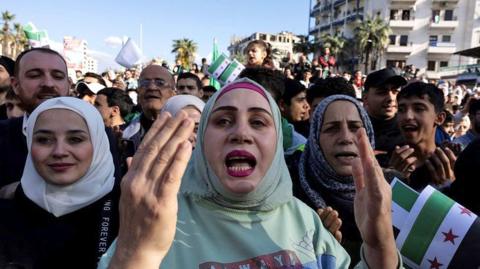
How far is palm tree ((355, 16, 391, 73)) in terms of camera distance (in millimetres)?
47812

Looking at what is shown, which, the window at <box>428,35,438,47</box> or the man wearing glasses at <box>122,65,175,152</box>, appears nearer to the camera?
the man wearing glasses at <box>122,65,175,152</box>

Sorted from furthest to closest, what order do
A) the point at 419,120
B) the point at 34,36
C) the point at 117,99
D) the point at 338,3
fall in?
the point at 338,3, the point at 34,36, the point at 117,99, the point at 419,120

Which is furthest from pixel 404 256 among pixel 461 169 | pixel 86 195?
pixel 86 195

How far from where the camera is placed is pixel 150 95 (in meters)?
4.13

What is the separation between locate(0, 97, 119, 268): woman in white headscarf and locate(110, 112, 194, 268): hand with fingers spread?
2.79ft

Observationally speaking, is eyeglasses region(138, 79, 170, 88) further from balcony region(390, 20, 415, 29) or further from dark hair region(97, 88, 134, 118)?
balcony region(390, 20, 415, 29)

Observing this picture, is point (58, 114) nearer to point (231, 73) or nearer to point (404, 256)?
point (404, 256)

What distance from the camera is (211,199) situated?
1635 mm

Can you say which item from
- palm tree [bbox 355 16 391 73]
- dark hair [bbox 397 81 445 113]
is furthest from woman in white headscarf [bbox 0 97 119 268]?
palm tree [bbox 355 16 391 73]

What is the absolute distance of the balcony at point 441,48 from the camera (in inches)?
1863

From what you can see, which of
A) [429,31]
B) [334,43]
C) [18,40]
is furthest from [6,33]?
[429,31]

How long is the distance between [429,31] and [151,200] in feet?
177

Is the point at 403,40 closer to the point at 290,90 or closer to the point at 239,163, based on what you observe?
the point at 290,90

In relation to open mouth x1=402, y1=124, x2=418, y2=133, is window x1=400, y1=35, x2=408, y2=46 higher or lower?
higher
